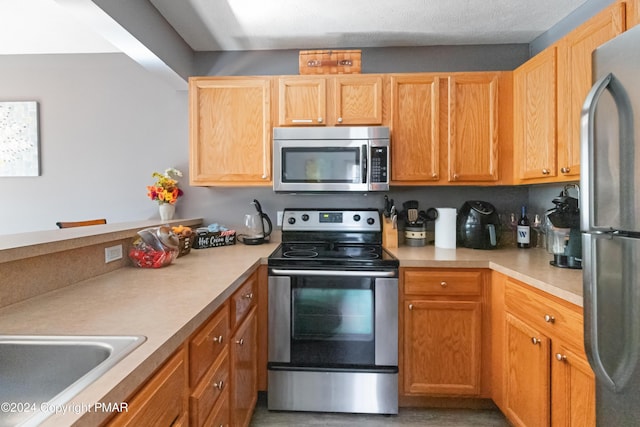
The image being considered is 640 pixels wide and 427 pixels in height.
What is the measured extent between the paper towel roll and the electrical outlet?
1.91 m

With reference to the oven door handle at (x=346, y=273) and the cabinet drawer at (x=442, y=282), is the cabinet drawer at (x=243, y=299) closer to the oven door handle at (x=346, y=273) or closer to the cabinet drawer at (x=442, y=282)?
the oven door handle at (x=346, y=273)

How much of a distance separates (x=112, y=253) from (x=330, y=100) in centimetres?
158

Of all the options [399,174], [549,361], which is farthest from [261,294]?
[549,361]

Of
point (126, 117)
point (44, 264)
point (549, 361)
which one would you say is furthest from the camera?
point (126, 117)

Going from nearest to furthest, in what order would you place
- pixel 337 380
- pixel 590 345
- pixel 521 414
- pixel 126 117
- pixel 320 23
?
1. pixel 590 345
2. pixel 521 414
3. pixel 337 380
4. pixel 320 23
5. pixel 126 117

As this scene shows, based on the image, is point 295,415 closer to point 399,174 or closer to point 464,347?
point 464,347

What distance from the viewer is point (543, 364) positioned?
1.46m

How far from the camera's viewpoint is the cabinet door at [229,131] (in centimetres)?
232

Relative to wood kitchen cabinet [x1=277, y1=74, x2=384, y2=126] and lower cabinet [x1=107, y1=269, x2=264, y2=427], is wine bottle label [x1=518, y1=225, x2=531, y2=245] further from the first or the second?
lower cabinet [x1=107, y1=269, x2=264, y2=427]

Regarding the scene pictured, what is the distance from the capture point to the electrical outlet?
4.99ft

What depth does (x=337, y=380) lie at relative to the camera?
6.24 ft

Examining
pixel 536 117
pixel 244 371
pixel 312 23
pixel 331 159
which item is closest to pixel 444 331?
pixel 244 371

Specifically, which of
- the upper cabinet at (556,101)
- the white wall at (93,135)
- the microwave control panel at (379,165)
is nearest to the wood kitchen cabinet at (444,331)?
the microwave control panel at (379,165)

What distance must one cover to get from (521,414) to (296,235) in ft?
5.45
